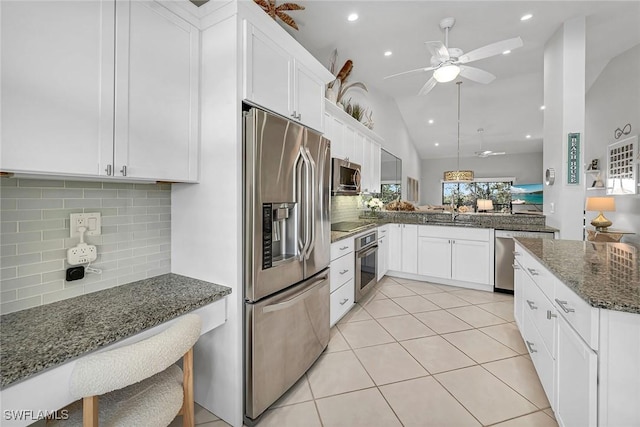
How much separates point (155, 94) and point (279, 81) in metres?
0.73

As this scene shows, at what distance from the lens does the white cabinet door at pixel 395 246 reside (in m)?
4.33

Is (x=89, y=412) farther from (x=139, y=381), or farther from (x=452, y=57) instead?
(x=452, y=57)

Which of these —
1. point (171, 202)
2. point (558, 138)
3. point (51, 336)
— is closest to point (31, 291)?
point (51, 336)

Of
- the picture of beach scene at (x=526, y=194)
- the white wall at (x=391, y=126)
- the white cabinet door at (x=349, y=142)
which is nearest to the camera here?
the white cabinet door at (x=349, y=142)

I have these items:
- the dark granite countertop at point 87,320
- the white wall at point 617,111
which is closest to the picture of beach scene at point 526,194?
the white wall at point 617,111

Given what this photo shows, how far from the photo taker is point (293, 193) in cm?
179

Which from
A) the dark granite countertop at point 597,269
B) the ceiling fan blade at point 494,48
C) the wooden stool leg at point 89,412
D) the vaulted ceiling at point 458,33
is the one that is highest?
the vaulted ceiling at point 458,33

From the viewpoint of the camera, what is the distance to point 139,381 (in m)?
1.02

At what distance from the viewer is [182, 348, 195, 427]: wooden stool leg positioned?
49.8 inches

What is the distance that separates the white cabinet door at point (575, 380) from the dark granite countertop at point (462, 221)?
1.79 m

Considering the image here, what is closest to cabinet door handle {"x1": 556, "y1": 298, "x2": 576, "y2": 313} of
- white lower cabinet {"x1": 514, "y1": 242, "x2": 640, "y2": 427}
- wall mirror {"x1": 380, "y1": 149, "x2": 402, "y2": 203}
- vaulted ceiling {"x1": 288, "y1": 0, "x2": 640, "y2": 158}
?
white lower cabinet {"x1": 514, "y1": 242, "x2": 640, "y2": 427}

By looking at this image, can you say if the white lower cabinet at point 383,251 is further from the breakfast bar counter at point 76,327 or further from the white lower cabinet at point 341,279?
the breakfast bar counter at point 76,327

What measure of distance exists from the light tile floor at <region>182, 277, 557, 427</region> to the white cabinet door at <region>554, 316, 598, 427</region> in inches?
15.8

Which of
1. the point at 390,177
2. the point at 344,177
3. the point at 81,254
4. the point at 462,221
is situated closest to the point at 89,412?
the point at 81,254
